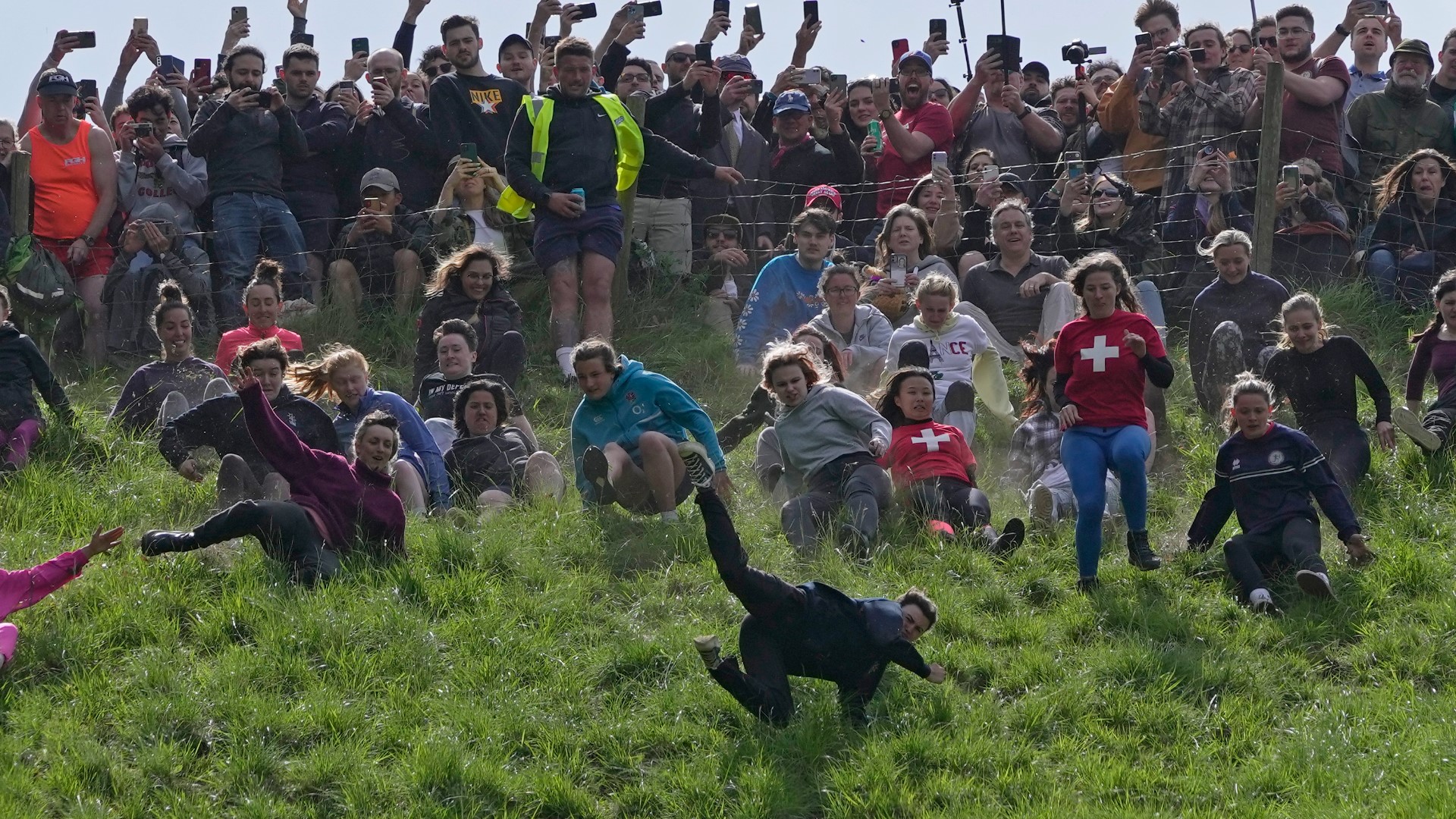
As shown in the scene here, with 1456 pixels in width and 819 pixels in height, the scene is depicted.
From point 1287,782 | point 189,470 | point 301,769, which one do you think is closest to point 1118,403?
point 1287,782

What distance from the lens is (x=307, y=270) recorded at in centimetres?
1351

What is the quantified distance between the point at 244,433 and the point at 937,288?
4.22m

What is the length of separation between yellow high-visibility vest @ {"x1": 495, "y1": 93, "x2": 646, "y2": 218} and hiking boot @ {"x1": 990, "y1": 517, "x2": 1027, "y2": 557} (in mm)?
4992

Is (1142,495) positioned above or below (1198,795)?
above

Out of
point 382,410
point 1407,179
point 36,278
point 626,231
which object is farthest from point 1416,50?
point 36,278

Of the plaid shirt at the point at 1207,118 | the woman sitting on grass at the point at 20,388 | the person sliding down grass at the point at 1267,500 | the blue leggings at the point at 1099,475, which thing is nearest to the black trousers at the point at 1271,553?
the person sliding down grass at the point at 1267,500

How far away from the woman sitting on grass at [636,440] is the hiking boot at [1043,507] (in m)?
1.60

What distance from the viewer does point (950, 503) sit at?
9.52m

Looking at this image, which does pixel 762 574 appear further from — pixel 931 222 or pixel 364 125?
pixel 364 125

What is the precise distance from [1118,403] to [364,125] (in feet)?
23.0

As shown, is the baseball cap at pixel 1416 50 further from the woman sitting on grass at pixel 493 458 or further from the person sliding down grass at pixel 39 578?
the person sliding down grass at pixel 39 578

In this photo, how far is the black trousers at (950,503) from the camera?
9.41 m

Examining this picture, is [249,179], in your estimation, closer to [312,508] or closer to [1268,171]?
[312,508]

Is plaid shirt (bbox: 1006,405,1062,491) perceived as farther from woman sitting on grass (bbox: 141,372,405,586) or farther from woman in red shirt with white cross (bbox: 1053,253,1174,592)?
woman sitting on grass (bbox: 141,372,405,586)
